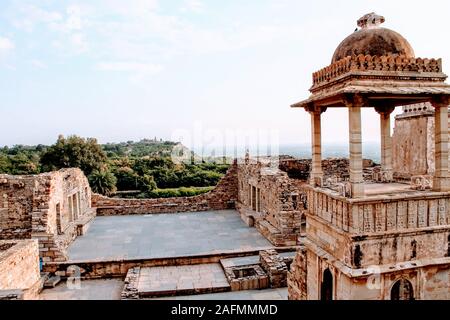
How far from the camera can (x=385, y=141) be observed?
796 cm

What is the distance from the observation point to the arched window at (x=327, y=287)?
675 centimetres

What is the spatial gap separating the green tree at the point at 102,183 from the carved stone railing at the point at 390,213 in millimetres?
28036

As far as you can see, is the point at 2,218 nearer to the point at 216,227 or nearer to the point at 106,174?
the point at 216,227

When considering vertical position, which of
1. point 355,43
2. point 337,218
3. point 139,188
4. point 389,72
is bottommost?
point 139,188

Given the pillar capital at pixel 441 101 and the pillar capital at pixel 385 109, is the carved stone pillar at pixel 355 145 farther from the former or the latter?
the pillar capital at pixel 385 109

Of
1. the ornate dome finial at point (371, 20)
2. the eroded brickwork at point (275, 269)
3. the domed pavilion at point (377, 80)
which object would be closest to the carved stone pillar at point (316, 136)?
the domed pavilion at point (377, 80)

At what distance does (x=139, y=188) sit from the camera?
38000 millimetres

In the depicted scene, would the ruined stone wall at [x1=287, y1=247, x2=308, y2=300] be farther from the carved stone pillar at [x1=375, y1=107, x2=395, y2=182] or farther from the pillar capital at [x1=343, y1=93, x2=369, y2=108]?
the pillar capital at [x1=343, y1=93, x2=369, y2=108]

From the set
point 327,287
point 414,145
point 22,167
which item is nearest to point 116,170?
point 22,167

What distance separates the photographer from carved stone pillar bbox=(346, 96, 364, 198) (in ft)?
19.5

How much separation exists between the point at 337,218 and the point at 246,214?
1164 cm

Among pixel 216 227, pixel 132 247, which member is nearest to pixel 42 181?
pixel 132 247

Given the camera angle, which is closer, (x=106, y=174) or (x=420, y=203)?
(x=420, y=203)

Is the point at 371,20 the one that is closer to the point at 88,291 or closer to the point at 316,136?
the point at 316,136
